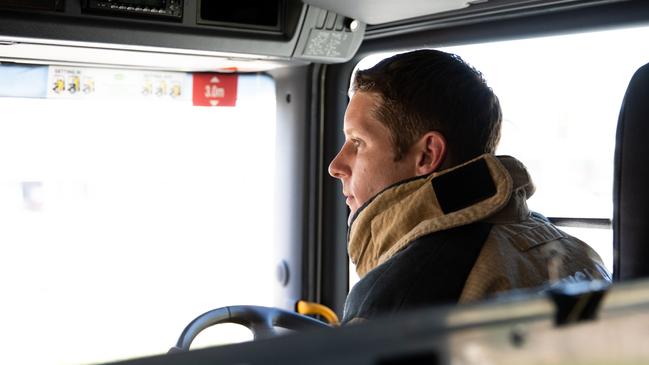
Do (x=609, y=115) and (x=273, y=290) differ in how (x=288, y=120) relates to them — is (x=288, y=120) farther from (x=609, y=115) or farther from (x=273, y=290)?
(x=609, y=115)

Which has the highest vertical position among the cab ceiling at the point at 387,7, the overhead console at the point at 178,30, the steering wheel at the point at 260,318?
the cab ceiling at the point at 387,7

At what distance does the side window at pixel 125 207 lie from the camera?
313 centimetres

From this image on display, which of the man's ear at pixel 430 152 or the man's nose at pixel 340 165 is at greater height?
the man's ear at pixel 430 152

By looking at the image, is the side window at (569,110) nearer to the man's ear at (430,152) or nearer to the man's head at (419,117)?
the man's head at (419,117)

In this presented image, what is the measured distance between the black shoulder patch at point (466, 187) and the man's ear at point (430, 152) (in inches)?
8.3

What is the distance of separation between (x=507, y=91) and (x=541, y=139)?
222mm

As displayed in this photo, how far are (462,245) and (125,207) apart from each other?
192 cm

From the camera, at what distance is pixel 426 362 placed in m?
0.59

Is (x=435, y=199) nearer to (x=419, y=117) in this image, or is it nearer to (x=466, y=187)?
(x=466, y=187)

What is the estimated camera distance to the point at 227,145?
11.8 ft

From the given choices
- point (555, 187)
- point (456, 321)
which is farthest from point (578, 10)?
point (456, 321)

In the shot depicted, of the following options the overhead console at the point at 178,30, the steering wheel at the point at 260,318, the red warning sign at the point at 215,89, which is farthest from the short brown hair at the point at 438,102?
the red warning sign at the point at 215,89

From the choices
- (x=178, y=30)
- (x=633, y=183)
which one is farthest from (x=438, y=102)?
(x=178, y=30)

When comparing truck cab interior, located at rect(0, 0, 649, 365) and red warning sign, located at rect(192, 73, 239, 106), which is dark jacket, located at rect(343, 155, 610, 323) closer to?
truck cab interior, located at rect(0, 0, 649, 365)
